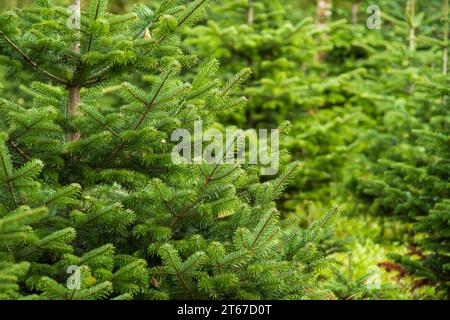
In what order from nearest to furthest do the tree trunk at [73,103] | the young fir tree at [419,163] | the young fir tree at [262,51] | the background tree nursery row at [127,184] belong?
the background tree nursery row at [127,184] < the tree trunk at [73,103] < the young fir tree at [419,163] < the young fir tree at [262,51]

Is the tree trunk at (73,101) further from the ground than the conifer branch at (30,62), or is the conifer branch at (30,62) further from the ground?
the conifer branch at (30,62)

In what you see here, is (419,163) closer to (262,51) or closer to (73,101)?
(262,51)

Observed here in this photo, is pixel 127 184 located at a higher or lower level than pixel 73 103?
lower

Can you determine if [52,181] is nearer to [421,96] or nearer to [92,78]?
[92,78]

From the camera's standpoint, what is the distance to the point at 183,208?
11.7ft

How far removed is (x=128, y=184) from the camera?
3.88 metres

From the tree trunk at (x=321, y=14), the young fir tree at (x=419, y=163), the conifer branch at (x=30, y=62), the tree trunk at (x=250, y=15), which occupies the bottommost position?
the young fir tree at (x=419, y=163)

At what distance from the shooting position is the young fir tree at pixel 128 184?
3260 mm

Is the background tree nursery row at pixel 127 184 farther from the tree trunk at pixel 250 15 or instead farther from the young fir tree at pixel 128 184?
the tree trunk at pixel 250 15

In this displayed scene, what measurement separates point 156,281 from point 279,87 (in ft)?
19.7

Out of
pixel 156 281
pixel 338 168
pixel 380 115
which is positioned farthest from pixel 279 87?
pixel 156 281

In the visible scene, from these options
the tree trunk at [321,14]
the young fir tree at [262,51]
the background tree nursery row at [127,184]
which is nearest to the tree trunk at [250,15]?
the young fir tree at [262,51]

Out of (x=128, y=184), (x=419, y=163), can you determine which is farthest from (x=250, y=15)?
(x=128, y=184)

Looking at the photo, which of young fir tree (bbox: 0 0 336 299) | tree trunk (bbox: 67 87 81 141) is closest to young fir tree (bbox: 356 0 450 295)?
young fir tree (bbox: 0 0 336 299)
